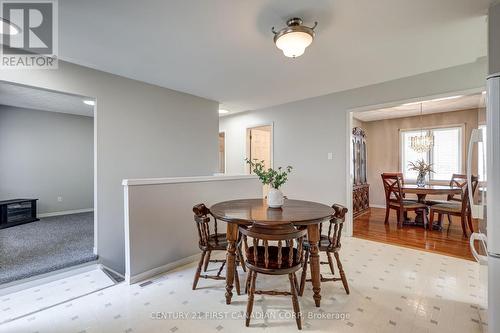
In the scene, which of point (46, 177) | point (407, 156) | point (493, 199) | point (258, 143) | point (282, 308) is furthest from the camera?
point (407, 156)

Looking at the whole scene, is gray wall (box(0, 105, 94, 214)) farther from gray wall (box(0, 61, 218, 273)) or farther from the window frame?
the window frame

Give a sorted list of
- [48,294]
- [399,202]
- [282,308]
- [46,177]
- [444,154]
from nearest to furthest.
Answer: [282,308] → [48,294] → [399,202] → [46,177] → [444,154]

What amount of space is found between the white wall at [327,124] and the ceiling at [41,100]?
3.56m

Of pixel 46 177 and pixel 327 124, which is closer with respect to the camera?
pixel 327 124

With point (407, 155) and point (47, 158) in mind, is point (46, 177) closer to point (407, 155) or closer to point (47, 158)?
point (47, 158)

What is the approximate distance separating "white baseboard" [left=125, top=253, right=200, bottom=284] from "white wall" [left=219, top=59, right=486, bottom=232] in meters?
2.47

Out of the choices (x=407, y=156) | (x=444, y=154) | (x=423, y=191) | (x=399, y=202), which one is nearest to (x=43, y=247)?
(x=399, y=202)

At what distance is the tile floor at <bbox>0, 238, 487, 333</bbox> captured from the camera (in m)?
1.70

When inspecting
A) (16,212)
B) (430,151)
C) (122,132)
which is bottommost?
(16,212)

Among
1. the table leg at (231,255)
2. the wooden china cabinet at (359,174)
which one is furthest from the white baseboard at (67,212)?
the wooden china cabinet at (359,174)

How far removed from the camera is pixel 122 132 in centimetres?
319

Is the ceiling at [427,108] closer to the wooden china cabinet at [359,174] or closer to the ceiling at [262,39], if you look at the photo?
the wooden china cabinet at [359,174]

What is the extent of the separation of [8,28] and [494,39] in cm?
410

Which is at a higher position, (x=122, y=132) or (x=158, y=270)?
(x=122, y=132)
